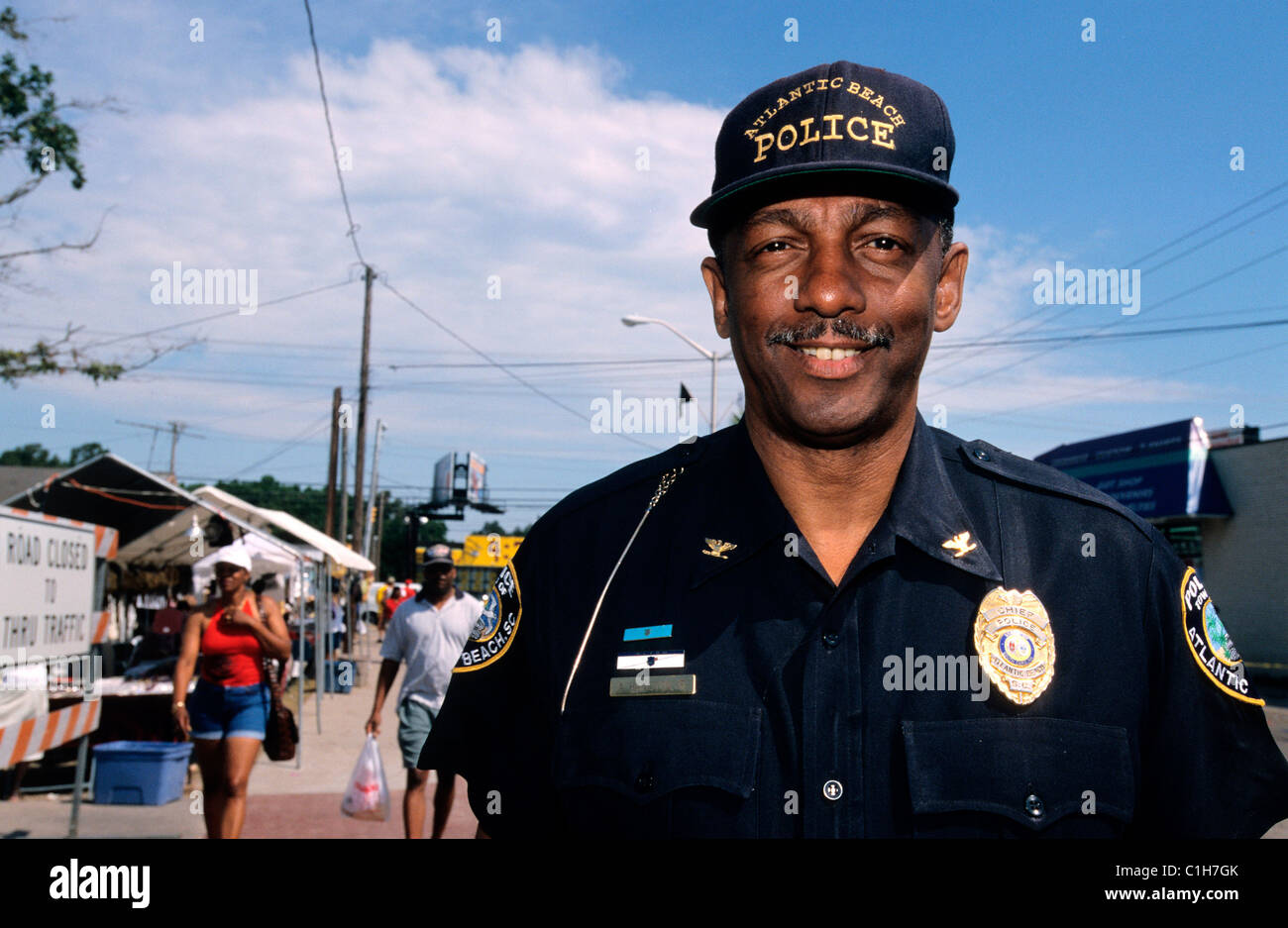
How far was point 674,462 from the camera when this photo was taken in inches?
85.9

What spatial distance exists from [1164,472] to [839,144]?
24.7 metres

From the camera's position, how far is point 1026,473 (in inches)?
79.0

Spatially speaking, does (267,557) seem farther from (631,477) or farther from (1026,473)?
(1026,473)

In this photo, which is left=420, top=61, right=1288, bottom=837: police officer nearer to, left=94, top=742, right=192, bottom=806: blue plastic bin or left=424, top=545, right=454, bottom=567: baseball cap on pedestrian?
left=424, top=545, right=454, bottom=567: baseball cap on pedestrian

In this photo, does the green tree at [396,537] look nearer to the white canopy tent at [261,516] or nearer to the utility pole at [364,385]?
the utility pole at [364,385]

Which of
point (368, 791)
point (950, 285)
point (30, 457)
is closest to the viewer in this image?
point (950, 285)

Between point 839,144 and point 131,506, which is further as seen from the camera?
point 131,506

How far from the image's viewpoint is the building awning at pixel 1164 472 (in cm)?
2303

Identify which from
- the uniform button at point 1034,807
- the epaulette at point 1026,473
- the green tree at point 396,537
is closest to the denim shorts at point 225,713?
the epaulette at point 1026,473

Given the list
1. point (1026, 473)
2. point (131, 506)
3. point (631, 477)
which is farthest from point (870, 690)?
point (131, 506)

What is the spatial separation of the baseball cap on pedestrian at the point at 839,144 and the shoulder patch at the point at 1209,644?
84cm

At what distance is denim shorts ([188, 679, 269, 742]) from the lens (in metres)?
6.73

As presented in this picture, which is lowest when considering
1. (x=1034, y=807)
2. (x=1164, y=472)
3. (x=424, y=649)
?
(x=424, y=649)
